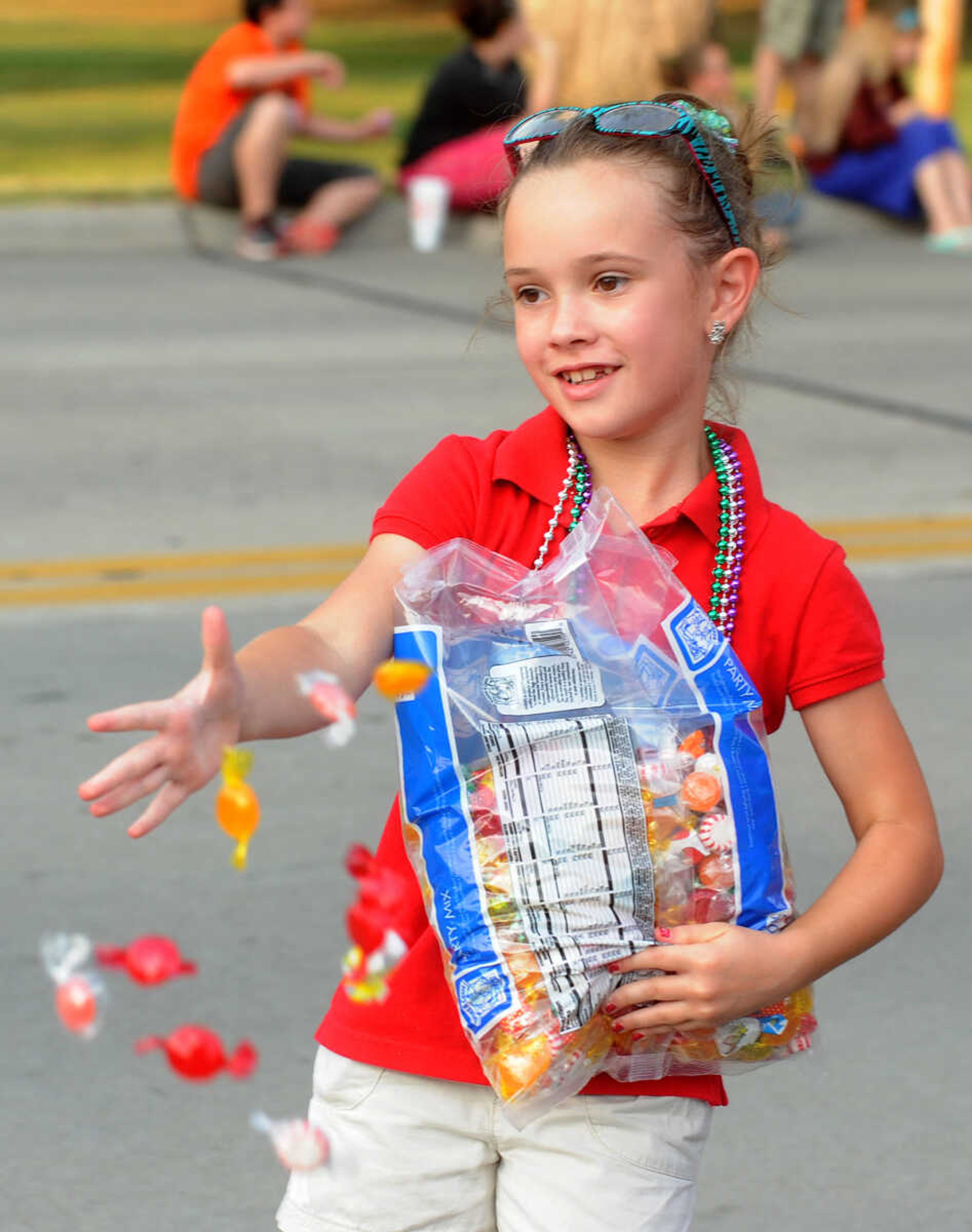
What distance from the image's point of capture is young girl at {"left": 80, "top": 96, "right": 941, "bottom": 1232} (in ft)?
6.75

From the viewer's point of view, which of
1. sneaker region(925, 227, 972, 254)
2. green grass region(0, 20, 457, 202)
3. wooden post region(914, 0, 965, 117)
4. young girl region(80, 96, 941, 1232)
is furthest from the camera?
green grass region(0, 20, 457, 202)

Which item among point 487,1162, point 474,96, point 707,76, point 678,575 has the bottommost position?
point 474,96

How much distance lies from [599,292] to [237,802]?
2.23 ft

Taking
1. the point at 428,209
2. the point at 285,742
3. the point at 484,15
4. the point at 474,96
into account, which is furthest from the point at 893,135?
the point at 285,742

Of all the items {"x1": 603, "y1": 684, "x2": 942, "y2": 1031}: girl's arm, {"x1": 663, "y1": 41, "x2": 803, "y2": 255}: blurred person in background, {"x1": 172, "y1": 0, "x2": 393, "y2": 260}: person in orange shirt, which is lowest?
{"x1": 172, "y1": 0, "x2": 393, "y2": 260}: person in orange shirt

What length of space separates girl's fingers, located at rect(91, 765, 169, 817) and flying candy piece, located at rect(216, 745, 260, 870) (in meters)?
0.06

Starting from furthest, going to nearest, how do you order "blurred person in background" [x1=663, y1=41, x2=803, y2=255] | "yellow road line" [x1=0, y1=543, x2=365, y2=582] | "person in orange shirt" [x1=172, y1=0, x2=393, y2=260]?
"person in orange shirt" [x1=172, y1=0, x2=393, y2=260] < "blurred person in background" [x1=663, y1=41, x2=803, y2=255] < "yellow road line" [x1=0, y1=543, x2=365, y2=582]

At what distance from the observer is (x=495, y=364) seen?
9.21 meters

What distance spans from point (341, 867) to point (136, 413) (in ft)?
14.1

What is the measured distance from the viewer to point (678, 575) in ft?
6.98

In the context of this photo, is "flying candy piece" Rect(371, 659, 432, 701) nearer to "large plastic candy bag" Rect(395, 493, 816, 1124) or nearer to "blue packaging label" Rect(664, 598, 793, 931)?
"large plastic candy bag" Rect(395, 493, 816, 1124)

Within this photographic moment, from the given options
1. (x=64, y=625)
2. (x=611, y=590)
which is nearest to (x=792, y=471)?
(x=64, y=625)

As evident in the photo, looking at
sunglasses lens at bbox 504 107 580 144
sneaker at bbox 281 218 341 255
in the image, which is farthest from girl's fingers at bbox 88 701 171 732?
sneaker at bbox 281 218 341 255

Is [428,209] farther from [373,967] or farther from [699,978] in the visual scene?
[373,967]
